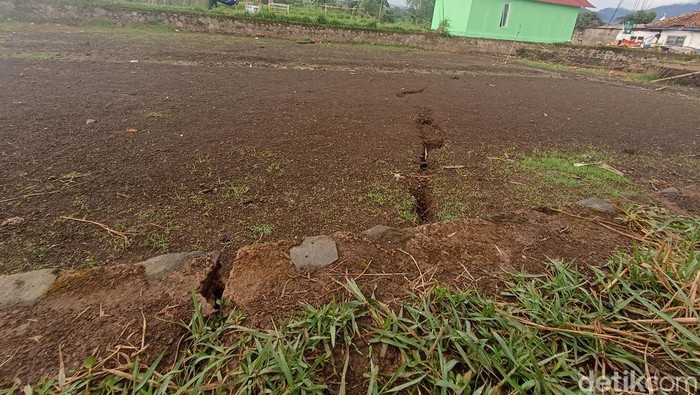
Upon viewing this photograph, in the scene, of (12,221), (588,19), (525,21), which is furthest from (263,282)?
(588,19)

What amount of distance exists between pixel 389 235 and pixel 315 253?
0.38 m

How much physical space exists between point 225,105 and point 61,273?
3.12 m

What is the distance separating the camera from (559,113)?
16.6 feet

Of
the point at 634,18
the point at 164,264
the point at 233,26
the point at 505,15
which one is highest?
the point at 634,18

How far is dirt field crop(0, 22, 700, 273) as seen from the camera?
77.7 inches

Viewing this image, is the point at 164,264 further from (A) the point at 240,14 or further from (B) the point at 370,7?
(B) the point at 370,7

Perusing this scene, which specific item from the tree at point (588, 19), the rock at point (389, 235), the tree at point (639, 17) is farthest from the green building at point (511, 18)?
the tree at point (639, 17)

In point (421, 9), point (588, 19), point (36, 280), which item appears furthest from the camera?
point (588, 19)

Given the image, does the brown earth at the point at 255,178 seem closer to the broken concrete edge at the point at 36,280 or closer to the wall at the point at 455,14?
the broken concrete edge at the point at 36,280

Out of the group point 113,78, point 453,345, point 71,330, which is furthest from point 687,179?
point 113,78

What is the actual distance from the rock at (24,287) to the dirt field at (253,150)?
47 centimetres

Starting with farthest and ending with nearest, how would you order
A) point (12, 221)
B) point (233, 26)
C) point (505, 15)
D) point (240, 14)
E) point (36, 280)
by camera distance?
1. point (505, 15)
2. point (240, 14)
3. point (233, 26)
4. point (12, 221)
5. point (36, 280)

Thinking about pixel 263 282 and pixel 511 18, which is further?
pixel 511 18

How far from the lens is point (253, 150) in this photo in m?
2.94
